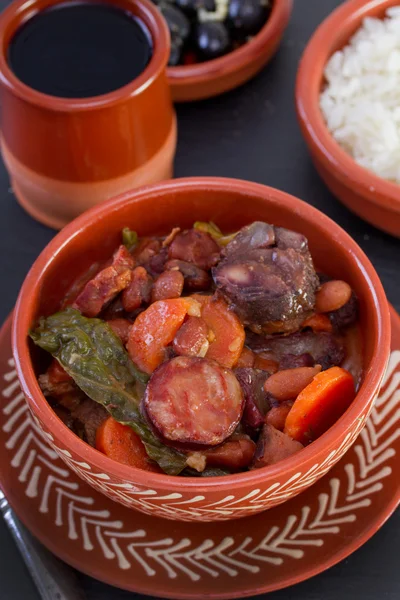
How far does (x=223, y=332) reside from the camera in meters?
1.19

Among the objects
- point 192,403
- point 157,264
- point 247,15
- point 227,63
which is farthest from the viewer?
point 247,15

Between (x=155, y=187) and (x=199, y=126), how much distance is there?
2.08 feet

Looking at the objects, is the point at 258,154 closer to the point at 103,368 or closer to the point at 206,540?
the point at 103,368

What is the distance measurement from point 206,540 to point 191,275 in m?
0.44

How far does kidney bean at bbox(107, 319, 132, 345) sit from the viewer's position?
121 centimetres

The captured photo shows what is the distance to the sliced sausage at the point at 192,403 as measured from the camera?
1.06m

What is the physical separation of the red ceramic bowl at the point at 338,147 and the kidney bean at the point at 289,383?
0.53 metres

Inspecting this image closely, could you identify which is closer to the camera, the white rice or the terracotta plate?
the terracotta plate

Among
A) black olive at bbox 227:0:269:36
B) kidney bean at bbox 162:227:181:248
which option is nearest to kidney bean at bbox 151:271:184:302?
kidney bean at bbox 162:227:181:248

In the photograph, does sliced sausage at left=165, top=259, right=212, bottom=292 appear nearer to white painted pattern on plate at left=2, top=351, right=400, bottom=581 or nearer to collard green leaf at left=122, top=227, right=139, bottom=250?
collard green leaf at left=122, top=227, right=139, bottom=250

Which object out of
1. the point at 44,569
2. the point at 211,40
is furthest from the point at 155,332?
the point at 211,40

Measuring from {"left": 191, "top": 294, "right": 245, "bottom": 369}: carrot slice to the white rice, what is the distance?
68cm

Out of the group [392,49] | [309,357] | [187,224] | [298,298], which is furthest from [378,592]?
[392,49]

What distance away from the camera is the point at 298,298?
117 centimetres
